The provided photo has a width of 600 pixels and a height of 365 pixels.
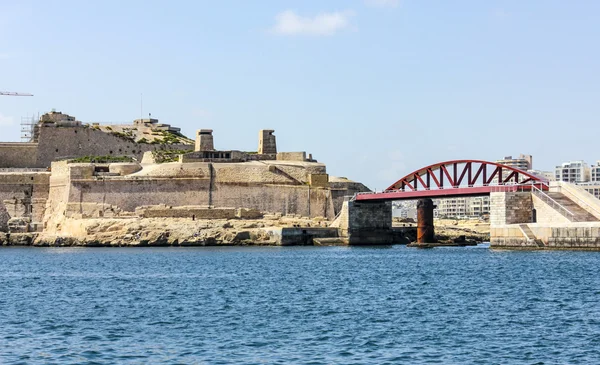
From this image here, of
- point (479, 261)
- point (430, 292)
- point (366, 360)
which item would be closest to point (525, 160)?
point (479, 261)

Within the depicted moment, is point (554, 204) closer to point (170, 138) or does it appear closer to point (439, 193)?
point (439, 193)

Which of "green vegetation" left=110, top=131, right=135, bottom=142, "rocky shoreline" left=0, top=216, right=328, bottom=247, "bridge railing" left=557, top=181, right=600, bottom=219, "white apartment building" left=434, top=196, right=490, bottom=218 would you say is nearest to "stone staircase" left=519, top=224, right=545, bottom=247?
"bridge railing" left=557, top=181, right=600, bottom=219

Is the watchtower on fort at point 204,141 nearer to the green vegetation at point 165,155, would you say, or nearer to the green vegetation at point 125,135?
the green vegetation at point 165,155

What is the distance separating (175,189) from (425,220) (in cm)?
1989

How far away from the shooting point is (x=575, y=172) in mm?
184500

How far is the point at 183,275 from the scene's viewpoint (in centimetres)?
4609

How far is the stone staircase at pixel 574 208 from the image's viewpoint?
53994 millimetres

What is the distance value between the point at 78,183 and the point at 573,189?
39.0 m

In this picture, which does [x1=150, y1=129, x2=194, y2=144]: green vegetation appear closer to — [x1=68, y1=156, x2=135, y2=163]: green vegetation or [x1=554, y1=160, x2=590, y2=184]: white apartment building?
[x1=68, y1=156, x2=135, y2=163]: green vegetation

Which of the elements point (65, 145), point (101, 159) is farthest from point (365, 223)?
point (65, 145)

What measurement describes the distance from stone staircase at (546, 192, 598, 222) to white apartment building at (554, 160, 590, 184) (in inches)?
5113

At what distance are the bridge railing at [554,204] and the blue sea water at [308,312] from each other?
216 centimetres

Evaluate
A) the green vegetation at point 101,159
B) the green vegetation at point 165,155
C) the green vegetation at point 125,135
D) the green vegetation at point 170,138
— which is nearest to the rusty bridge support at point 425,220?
the green vegetation at point 165,155

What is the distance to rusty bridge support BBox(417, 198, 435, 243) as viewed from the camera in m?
70.5
